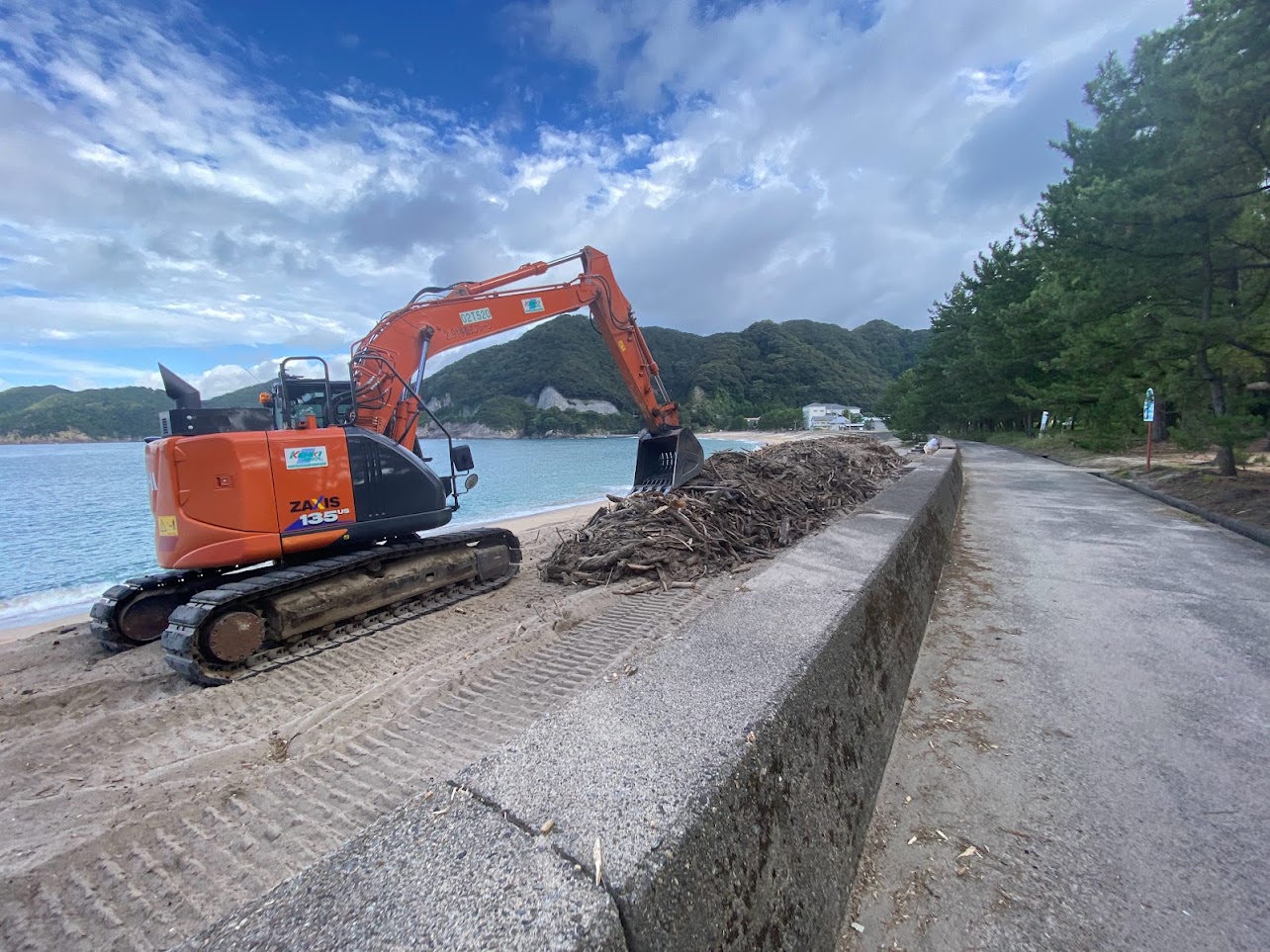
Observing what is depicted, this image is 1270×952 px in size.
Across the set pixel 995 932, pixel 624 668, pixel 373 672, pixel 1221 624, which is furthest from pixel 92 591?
pixel 1221 624

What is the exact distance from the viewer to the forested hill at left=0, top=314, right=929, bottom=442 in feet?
228

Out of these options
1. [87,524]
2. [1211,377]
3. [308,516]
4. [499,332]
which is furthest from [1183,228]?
[87,524]

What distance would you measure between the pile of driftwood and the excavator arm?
1.03m

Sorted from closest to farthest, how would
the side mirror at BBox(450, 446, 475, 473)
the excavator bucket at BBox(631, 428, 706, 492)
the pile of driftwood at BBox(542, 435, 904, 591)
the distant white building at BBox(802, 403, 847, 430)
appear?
the pile of driftwood at BBox(542, 435, 904, 591) < the side mirror at BBox(450, 446, 475, 473) < the excavator bucket at BBox(631, 428, 706, 492) < the distant white building at BBox(802, 403, 847, 430)

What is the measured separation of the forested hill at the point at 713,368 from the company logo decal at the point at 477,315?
77.1 meters

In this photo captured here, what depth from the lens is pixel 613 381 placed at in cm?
10769

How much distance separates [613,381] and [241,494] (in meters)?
104

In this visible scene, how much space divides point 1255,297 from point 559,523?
13462 millimetres

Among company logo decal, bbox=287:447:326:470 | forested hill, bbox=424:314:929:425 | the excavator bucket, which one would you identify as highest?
forested hill, bbox=424:314:929:425

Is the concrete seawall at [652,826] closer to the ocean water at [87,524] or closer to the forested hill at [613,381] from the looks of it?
the ocean water at [87,524]

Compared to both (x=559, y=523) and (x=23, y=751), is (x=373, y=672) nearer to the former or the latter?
(x=23, y=751)

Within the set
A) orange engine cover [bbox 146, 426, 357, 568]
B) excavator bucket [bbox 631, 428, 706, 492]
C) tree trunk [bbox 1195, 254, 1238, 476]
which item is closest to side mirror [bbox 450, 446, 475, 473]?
orange engine cover [bbox 146, 426, 357, 568]

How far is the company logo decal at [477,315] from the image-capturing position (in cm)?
754

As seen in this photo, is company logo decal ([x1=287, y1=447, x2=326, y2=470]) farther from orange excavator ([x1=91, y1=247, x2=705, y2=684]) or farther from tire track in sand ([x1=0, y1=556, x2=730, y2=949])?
tire track in sand ([x1=0, y1=556, x2=730, y2=949])
